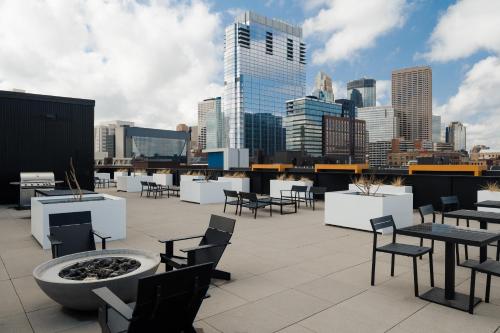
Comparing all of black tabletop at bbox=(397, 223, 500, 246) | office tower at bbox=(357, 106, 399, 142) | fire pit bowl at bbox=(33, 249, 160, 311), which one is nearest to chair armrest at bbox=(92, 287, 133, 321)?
fire pit bowl at bbox=(33, 249, 160, 311)

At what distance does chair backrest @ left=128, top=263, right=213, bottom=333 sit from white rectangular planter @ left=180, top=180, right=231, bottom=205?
10973 millimetres

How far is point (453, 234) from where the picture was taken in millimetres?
4133

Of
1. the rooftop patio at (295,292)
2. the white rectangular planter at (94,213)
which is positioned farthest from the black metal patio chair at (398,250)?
the white rectangular planter at (94,213)

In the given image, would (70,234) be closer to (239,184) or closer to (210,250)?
(210,250)

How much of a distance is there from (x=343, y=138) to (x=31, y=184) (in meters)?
132

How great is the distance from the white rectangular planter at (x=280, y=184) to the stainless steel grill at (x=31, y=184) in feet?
28.6

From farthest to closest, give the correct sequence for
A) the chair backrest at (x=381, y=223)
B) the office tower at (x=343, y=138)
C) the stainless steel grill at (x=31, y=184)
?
the office tower at (x=343, y=138), the stainless steel grill at (x=31, y=184), the chair backrest at (x=381, y=223)

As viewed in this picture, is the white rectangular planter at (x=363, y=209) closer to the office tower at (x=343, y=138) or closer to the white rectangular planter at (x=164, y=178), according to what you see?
the white rectangular planter at (x=164, y=178)

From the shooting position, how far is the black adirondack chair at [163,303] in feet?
7.94

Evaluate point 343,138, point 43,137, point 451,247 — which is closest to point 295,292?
point 451,247

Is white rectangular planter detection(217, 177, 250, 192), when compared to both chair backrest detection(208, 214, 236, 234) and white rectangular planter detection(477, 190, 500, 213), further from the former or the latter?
chair backrest detection(208, 214, 236, 234)

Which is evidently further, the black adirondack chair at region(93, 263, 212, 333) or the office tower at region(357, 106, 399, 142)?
the office tower at region(357, 106, 399, 142)

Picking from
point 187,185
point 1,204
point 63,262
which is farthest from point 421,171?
point 1,204

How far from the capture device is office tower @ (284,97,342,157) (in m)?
129
